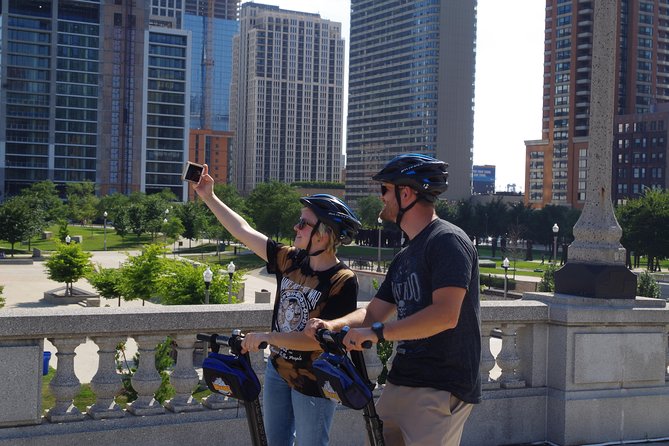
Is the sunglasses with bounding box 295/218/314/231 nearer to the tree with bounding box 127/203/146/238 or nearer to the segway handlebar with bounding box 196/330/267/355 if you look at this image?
the segway handlebar with bounding box 196/330/267/355

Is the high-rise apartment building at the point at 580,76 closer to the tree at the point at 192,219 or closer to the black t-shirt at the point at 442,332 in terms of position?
the tree at the point at 192,219

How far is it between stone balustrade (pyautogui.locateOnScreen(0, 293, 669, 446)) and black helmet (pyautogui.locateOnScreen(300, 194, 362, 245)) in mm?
1900

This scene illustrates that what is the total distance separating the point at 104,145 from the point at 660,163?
97637 millimetres

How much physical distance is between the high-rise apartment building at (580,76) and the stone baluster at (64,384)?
14088 centimetres

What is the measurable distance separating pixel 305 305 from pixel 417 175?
3.50ft

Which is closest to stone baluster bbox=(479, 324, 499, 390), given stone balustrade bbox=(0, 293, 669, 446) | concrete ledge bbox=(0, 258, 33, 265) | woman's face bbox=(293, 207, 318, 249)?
stone balustrade bbox=(0, 293, 669, 446)

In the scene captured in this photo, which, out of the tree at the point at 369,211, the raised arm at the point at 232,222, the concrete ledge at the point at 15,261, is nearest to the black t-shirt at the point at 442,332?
the raised arm at the point at 232,222

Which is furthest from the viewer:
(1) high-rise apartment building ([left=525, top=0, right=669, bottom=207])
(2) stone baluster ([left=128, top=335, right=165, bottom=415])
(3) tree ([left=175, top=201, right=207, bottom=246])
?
(1) high-rise apartment building ([left=525, top=0, right=669, bottom=207])

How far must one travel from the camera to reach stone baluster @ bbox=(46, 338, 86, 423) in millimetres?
6168

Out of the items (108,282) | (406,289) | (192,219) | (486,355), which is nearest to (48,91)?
(192,219)

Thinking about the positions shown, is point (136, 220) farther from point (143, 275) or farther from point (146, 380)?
point (146, 380)

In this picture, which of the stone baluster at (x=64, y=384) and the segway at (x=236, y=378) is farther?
the stone baluster at (x=64, y=384)

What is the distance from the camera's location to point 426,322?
3.95m

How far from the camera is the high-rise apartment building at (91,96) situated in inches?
6014
